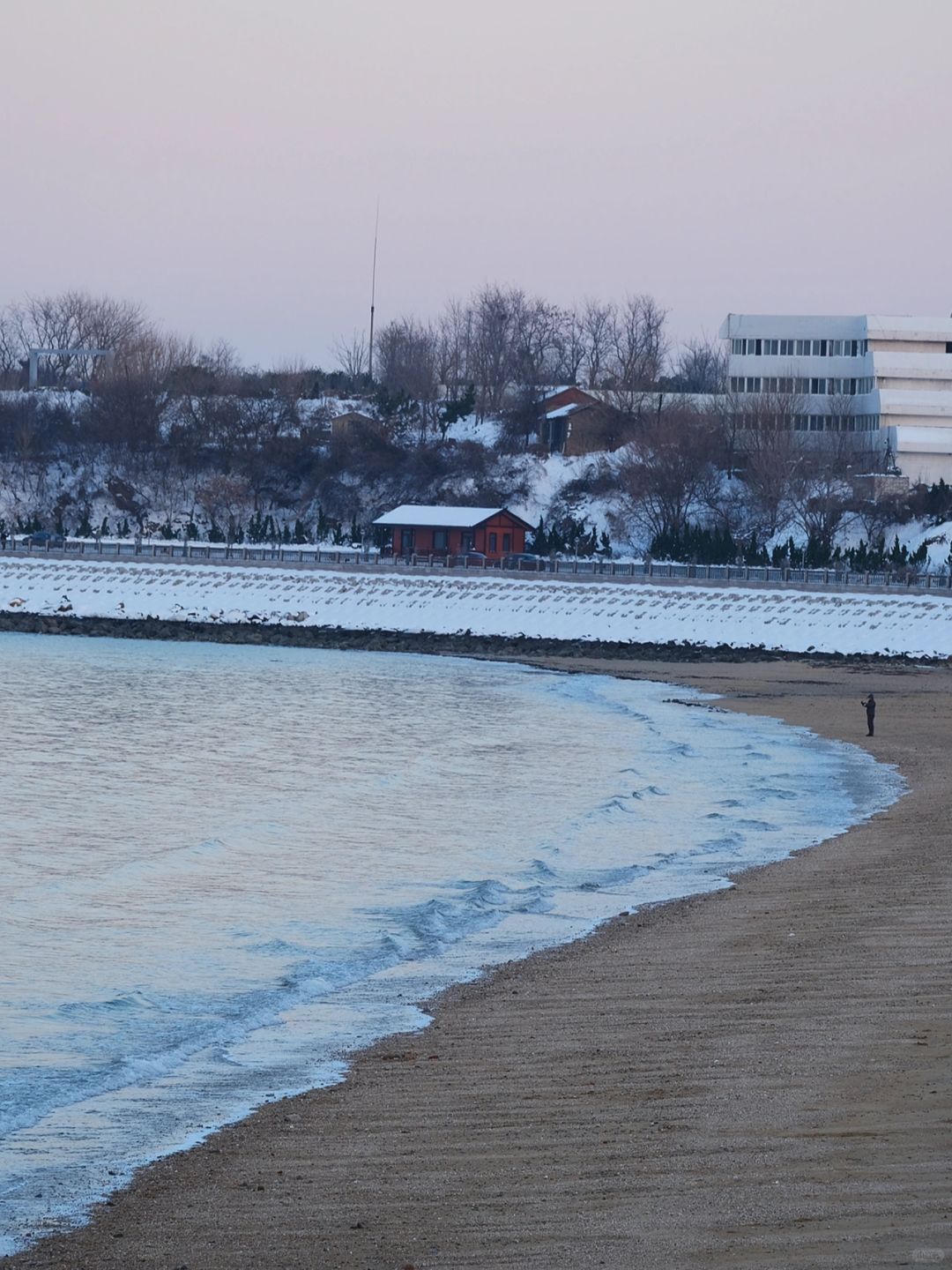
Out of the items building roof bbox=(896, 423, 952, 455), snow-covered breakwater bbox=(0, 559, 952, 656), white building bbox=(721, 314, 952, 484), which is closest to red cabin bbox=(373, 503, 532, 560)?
snow-covered breakwater bbox=(0, 559, 952, 656)

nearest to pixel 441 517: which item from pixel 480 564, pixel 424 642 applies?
pixel 480 564

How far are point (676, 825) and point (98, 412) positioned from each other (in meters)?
94.0

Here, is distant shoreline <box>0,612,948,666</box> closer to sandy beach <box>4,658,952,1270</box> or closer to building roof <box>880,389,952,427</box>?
building roof <box>880,389,952,427</box>

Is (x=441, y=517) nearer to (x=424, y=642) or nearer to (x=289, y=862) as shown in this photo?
(x=424, y=642)

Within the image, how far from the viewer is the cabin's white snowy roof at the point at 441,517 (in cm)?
8038

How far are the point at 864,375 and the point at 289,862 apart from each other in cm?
8134

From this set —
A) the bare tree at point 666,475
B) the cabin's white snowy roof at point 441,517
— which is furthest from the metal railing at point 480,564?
the bare tree at point 666,475

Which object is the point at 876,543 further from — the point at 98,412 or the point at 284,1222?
the point at 284,1222

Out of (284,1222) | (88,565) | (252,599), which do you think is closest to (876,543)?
(252,599)

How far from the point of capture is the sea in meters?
11.8

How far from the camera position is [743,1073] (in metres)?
11.1

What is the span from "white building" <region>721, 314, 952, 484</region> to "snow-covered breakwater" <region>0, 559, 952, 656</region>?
2720cm

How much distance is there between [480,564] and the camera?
7694 centimetres

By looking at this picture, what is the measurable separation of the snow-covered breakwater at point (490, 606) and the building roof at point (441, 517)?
6688 millimetres
